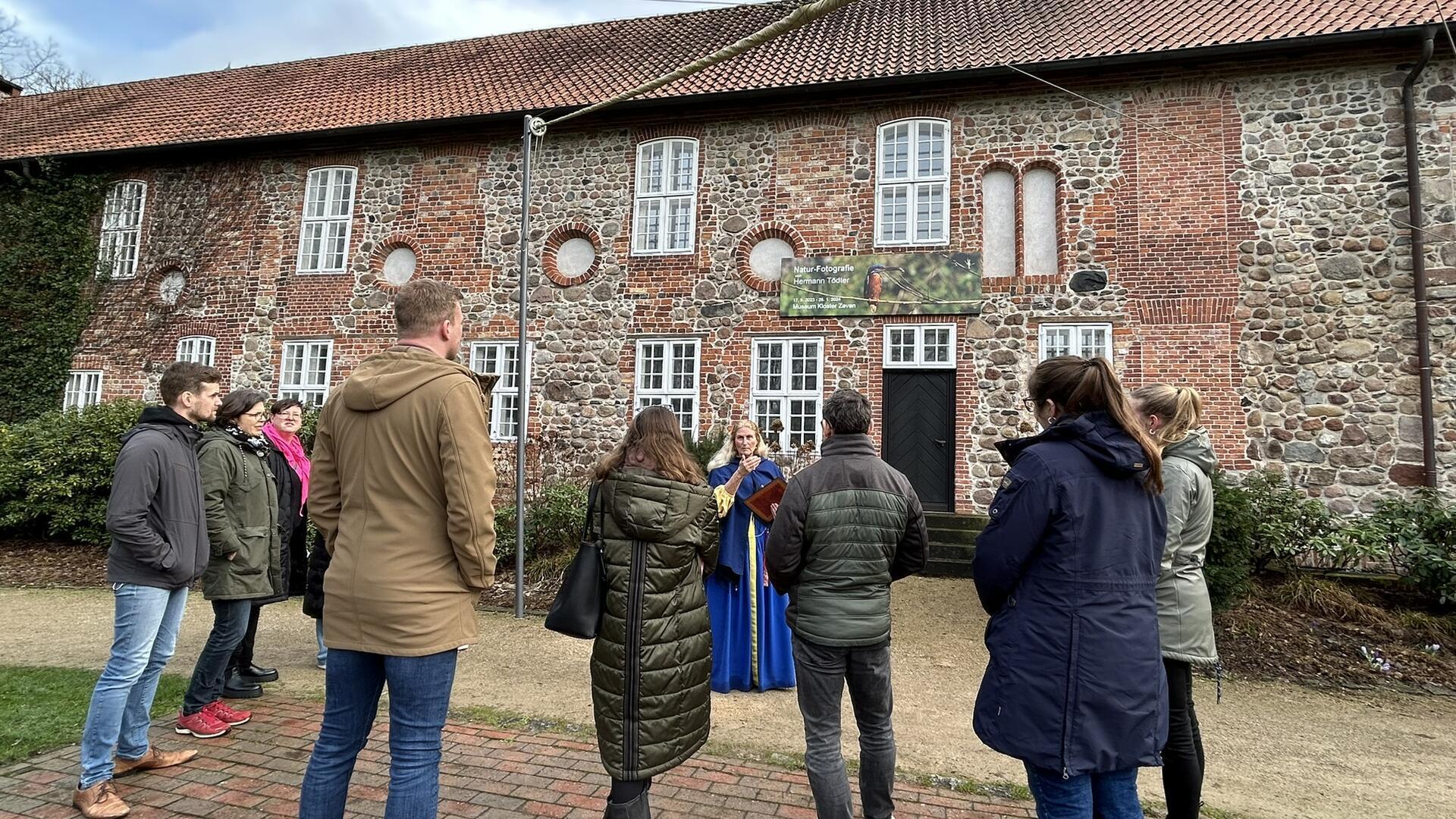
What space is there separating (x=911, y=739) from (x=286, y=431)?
4.88 meters

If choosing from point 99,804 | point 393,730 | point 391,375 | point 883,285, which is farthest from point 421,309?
point 883,285

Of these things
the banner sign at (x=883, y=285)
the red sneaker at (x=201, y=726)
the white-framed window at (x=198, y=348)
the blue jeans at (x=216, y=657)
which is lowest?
the red sneaker at (x=201, y=726)

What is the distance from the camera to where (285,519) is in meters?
5.03

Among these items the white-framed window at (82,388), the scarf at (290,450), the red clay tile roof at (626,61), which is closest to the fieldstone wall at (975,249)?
the white-framed window at (82,388)

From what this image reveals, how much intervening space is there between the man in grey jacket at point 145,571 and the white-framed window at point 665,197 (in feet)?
28.6

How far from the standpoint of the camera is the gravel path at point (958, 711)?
383 centimetres

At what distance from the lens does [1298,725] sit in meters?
4.76

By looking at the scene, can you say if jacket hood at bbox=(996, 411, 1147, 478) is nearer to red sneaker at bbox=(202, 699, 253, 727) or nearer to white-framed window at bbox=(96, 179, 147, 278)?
red sneaker at bbox=(202, 699, 253, 727)

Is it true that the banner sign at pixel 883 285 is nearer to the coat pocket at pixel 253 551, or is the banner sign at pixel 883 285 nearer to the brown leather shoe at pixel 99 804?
the coat pocket at pixel 253 551

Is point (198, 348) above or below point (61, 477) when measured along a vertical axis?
above

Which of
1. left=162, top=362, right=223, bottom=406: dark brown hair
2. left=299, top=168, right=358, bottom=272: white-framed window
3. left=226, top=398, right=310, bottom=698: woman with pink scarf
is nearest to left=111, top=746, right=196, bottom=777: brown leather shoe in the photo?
left=226, top=398, right=310, bottom=698: woman with pink scarf

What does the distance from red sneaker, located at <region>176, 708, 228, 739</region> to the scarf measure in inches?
60.6

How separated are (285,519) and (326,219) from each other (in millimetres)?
10210

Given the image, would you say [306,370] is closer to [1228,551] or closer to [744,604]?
[744,604]
